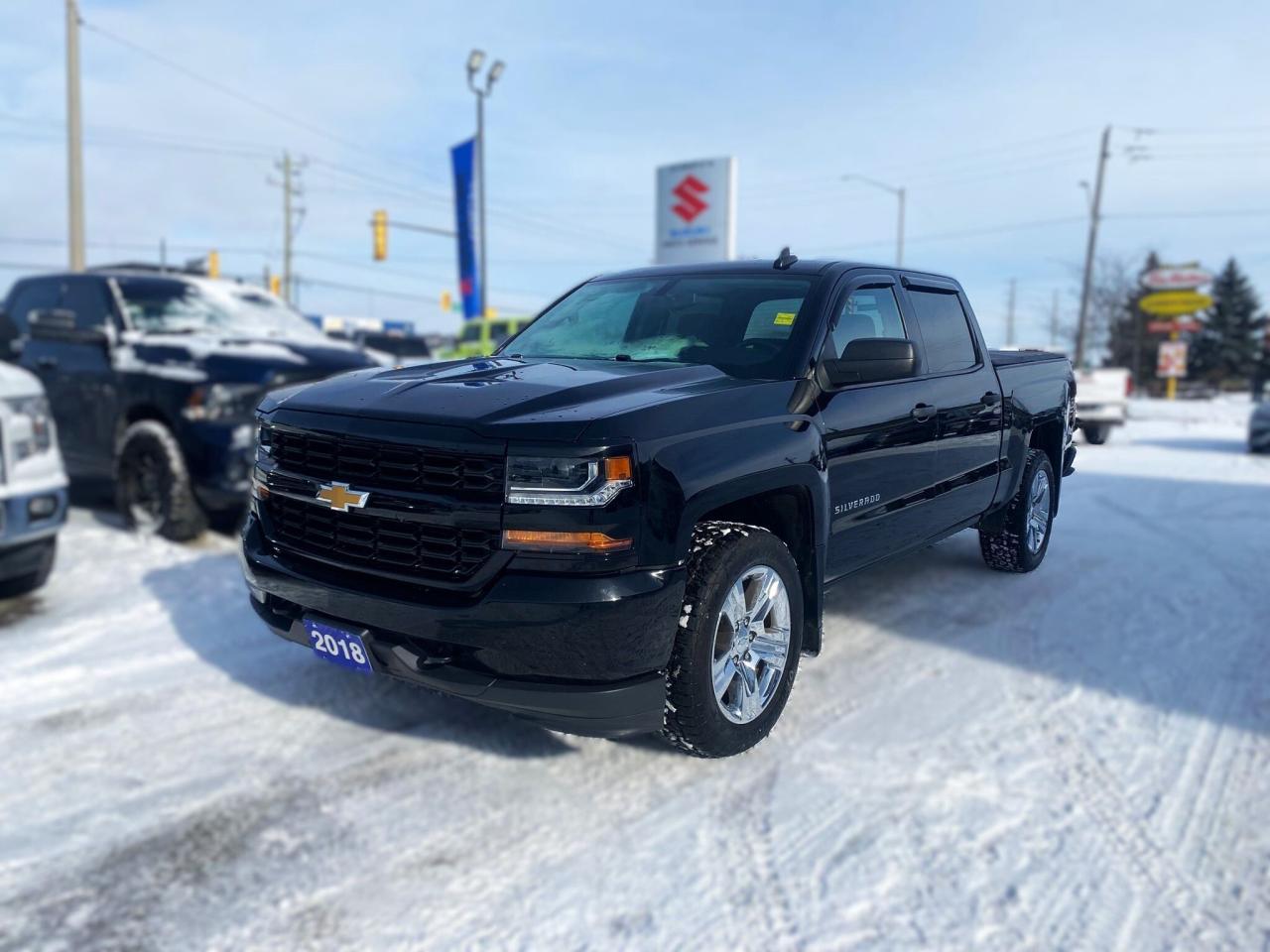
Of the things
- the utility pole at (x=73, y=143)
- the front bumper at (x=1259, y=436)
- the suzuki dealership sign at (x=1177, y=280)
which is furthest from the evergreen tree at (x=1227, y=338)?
the utility pole at (x=73, y=143)

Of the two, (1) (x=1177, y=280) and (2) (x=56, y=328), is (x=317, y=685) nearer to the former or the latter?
(2) (x=56, y=328)

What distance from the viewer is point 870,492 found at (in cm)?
300

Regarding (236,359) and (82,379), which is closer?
(236,359)

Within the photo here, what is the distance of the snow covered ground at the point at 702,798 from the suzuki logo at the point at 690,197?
22.2 meters

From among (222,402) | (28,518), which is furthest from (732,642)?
(222,402)

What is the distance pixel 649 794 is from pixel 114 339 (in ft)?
19.0

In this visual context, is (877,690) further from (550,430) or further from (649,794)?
(550,430)

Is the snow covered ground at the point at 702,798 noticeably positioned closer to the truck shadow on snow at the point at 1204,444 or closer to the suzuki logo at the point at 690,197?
the truck shadow on snow at the point at 1204,444

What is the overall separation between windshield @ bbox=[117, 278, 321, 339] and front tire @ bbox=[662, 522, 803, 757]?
19.1 feet

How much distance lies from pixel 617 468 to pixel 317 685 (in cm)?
232

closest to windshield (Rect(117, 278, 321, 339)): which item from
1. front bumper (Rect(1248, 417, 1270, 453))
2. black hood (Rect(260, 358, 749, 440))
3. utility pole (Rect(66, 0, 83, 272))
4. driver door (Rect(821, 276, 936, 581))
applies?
black hood (Rect(260, 358, 749, 440))

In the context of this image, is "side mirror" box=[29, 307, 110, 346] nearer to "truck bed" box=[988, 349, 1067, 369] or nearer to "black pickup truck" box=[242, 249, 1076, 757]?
"black pickup truck" box=[242, 249, 1076, 757]

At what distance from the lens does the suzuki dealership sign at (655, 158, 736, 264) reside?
81.9ft

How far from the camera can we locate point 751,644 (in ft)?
9.04
